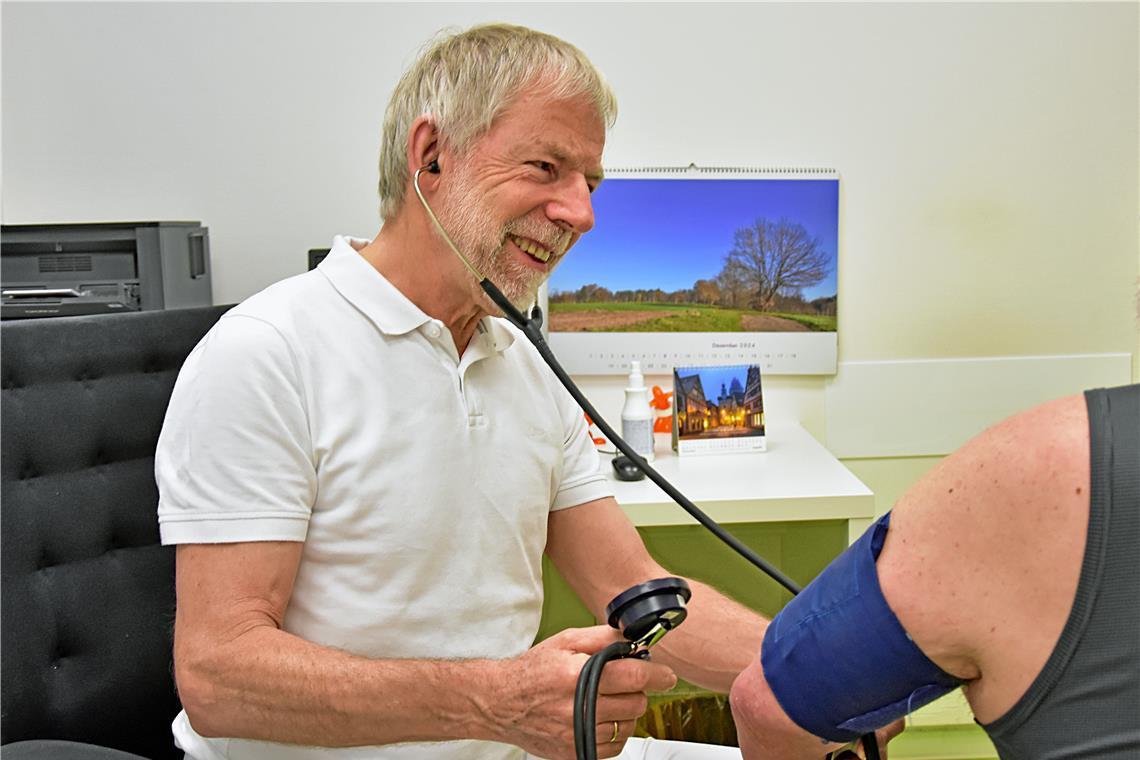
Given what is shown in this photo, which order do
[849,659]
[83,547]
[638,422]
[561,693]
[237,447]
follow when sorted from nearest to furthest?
[849,659] < [561,693] < [237,447] < [83,547] < [638,422]

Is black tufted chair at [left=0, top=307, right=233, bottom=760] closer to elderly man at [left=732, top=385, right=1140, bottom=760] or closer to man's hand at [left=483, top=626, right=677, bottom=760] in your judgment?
man's hand at [left=483, top=626, right=677, bottom=760]

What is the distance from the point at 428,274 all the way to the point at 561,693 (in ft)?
1.63

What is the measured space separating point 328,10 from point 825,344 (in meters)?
1.31

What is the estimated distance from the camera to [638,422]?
82.0 inches

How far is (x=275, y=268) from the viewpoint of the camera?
2305 mm

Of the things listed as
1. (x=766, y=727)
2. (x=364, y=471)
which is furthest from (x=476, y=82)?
(x=766, y=727)

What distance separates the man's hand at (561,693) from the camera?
3.01 ft

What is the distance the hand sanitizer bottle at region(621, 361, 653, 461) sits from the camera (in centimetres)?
208

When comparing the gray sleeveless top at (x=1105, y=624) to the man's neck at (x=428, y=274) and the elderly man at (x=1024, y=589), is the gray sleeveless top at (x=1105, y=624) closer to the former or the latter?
the elderly man at (x=1024, y=589)

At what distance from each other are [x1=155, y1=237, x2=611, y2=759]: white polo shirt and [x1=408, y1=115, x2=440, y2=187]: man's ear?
0.40 feet

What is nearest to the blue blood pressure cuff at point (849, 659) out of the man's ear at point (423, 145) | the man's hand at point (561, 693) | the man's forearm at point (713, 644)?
the man's hand at point (561, 693)

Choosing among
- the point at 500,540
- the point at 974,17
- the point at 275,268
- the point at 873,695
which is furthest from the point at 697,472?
the point at 873,695

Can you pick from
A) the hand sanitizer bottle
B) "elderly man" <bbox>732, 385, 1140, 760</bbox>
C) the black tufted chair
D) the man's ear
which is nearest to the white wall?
the hand sanitizer bottle

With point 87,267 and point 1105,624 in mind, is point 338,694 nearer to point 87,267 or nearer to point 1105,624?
point 1105,624
